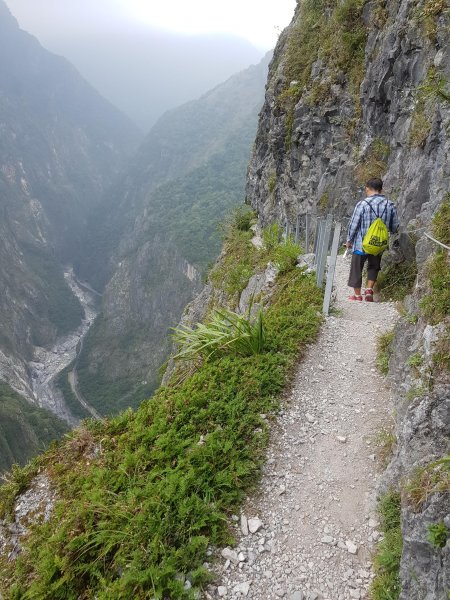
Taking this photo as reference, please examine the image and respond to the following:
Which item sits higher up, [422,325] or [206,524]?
[422,325]

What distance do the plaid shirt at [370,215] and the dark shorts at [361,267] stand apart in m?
0.19

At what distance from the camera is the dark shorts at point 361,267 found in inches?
276

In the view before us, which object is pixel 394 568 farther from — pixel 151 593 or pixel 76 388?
pixel 76 388

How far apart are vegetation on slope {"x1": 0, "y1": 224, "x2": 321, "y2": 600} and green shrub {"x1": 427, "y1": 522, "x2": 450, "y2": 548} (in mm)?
1702

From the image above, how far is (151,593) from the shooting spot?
312 cm

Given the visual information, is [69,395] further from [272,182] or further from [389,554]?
[389,554]

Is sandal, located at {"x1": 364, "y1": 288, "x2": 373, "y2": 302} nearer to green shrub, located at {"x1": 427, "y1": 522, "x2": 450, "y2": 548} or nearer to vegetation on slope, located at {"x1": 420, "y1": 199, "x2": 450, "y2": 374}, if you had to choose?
vegetation on slope, located at {"x1": 420, "y1": 199, "x2": 450, "y2": 374}

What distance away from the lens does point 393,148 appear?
10.8 metres

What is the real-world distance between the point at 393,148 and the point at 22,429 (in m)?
63.2

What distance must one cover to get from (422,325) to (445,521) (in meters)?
2.13

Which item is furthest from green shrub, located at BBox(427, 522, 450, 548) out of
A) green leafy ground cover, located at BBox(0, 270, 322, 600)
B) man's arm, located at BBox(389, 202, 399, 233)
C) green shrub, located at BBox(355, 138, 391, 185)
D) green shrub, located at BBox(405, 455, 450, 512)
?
green shrub, located at BBox(355, 138, 391, 185)

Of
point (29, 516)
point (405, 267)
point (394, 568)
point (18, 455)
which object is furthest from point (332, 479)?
point (18, 455)

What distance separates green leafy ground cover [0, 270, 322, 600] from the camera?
11.1ft

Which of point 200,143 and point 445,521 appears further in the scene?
point 200,143
